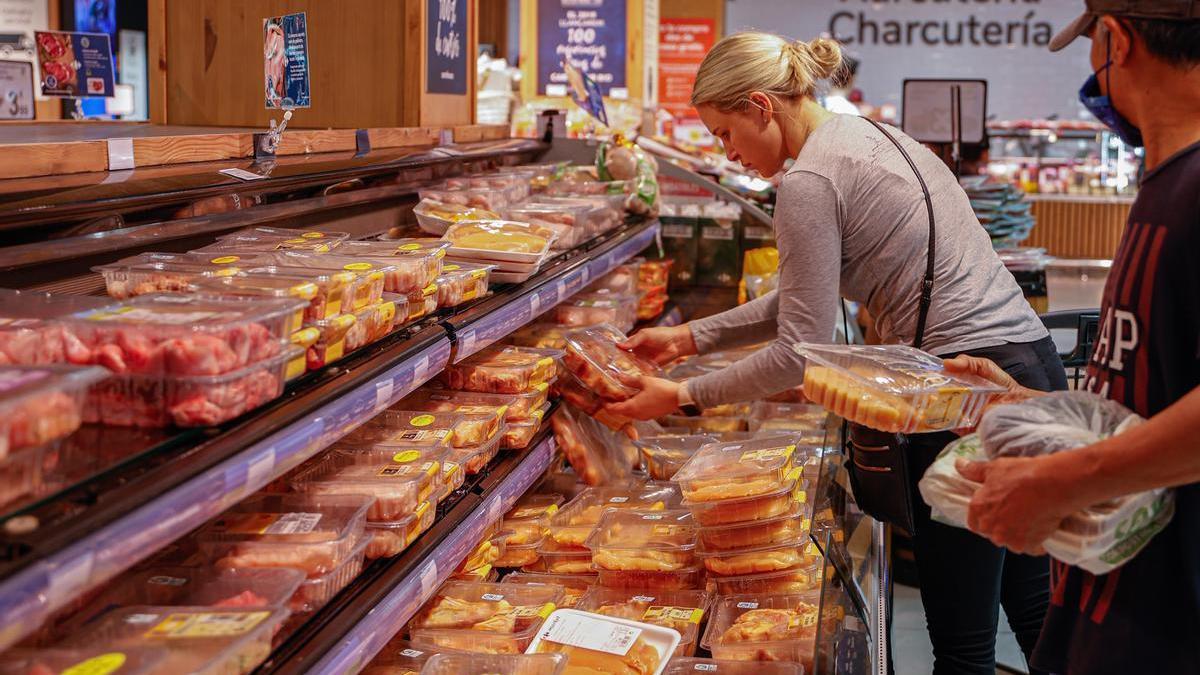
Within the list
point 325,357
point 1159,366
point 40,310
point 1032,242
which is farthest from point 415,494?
point 1032,242

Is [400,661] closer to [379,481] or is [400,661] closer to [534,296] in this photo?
[379,481]

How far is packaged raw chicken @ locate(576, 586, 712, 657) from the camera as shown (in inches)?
111

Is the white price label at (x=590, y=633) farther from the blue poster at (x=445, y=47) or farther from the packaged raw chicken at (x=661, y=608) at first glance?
the blue poster at (x=445, y=47)

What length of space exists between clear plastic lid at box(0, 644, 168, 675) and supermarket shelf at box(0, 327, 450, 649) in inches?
4.1

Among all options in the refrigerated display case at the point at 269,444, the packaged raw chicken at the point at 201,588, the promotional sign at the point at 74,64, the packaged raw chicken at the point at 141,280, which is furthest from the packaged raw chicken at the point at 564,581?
the promotional sign at the point at 74,64

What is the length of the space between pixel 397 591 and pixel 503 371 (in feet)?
3.56

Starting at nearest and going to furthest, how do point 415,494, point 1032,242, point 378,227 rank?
point 415,494
point 378,227
point 1032,242

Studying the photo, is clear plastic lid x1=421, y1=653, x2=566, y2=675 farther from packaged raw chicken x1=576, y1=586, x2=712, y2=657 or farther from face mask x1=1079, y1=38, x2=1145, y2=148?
face mask x1=1079, y1=38, x2=1145, y2=148

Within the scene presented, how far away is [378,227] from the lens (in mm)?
3473

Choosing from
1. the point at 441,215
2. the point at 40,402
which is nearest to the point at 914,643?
the point at 441,215

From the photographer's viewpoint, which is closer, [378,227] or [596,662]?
[596,662]

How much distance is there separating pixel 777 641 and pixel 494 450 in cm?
86

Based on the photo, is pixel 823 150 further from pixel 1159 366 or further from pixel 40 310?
pixel 40 310

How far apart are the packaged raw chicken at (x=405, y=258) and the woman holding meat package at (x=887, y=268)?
0.75 m
